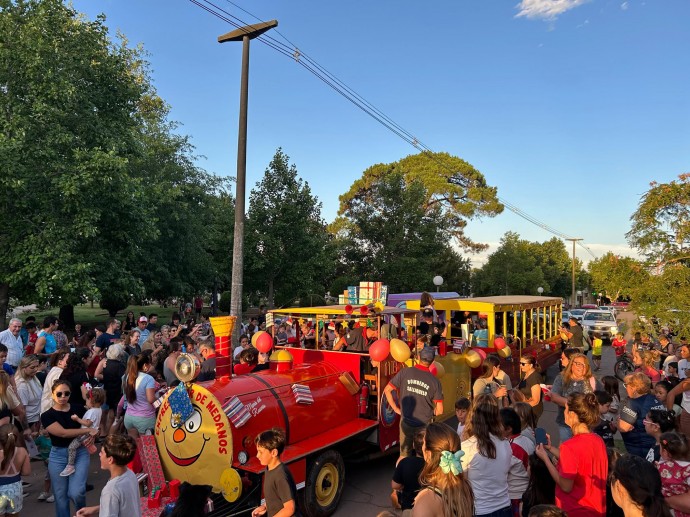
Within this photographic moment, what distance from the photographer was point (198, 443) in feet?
16.0

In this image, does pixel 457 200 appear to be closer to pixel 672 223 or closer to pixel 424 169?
pixel 424 169

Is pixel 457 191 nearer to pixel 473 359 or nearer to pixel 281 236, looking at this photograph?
pixel 281 236

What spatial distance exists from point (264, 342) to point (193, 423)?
2.09 metres

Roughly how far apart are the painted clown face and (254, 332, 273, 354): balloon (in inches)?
75.0

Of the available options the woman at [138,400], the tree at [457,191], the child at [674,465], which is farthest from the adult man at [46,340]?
the tree at [457,191]

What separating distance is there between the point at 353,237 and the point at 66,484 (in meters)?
25.4

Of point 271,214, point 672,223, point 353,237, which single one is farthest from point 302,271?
point 672,223

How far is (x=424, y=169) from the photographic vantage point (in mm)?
40844

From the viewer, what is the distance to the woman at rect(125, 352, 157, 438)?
5.83 m

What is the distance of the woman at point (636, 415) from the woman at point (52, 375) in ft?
20.5

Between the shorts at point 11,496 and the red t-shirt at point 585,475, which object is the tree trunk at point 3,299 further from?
the red t-shirt at point 585,475

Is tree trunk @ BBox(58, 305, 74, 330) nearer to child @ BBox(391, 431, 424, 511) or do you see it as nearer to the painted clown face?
the painted clown face

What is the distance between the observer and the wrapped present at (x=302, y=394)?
18.4 feet

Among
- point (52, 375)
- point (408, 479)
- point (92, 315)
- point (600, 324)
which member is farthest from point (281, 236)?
point (92, 315)
